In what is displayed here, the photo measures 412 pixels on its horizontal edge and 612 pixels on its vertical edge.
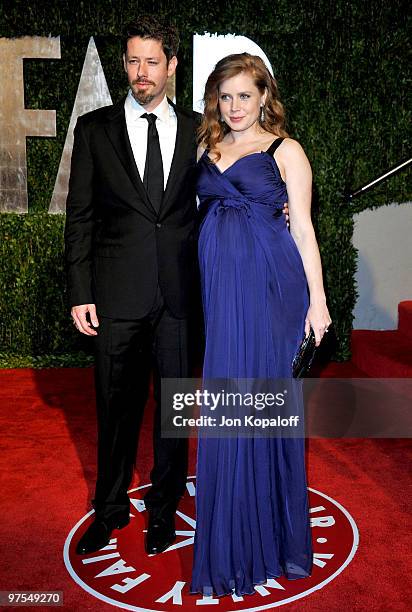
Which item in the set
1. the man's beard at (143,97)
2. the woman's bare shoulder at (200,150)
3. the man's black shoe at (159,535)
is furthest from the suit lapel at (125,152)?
the man's black shoe at (159,535)

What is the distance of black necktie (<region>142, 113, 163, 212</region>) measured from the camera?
2.93 meters

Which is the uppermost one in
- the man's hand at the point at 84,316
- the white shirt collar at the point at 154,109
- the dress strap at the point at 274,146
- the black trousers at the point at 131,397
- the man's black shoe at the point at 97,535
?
the white shirt collar at the point at 154,109

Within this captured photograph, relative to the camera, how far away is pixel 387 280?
19.9 ft

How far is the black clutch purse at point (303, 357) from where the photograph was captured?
276cm

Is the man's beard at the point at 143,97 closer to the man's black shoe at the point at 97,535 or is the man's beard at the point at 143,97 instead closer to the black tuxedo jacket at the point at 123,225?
the black tuxedo jacket at the point at 123,225

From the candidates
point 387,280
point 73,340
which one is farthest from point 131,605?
point 387,280

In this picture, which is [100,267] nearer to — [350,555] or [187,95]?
[350,555]

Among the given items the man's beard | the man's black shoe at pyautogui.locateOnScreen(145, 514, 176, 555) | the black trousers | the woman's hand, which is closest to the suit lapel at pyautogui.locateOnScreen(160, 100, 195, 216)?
the man's beard

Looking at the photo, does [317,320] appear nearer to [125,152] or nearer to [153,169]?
[153,169]

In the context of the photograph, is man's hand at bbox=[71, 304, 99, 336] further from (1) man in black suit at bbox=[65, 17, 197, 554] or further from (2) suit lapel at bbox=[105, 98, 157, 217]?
(2) suit lapel at bbox=[105, 98, 157, 217]

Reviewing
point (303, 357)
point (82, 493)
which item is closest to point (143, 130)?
point (303, 357)

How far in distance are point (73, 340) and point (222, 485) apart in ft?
11.3

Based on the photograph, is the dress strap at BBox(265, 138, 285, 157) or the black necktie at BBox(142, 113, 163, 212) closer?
the dress strap at BBox(265, 138, 285, 157)

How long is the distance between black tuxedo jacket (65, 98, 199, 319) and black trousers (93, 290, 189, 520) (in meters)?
0.08
